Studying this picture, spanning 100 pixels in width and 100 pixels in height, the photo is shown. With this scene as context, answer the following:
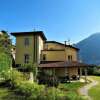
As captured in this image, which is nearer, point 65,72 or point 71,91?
point 71,91

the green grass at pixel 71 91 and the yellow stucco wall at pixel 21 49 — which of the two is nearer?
the green grass at pixel 71 91

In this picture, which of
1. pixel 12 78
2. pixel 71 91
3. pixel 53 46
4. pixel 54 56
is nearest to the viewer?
pixel 12 78

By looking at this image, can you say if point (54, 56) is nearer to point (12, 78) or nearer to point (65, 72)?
point (65, 72)

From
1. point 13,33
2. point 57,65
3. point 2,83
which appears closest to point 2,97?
point 2,83

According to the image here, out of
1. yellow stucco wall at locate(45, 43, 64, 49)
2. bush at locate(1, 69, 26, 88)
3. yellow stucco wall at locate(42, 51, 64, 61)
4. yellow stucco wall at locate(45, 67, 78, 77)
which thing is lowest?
bush at locate(1, 69, 26, 88)

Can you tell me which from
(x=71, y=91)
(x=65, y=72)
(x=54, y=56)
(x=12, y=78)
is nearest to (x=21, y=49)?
(x=54, y=56)

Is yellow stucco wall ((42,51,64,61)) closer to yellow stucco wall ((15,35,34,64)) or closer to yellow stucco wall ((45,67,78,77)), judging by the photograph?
yellow stucco wall ((15,35,34,64))

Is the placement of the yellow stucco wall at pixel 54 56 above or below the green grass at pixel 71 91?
above

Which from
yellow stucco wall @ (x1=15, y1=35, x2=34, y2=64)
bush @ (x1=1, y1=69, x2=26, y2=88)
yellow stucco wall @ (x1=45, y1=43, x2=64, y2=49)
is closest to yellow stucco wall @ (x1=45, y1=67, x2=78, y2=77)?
yellow stucco wall @ (x1=15, y1=35, x2=34, y2=64)

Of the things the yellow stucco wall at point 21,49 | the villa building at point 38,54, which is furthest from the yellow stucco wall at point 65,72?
the yellow stucco wall at point 21,49

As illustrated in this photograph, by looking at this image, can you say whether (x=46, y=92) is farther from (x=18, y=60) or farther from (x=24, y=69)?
(x=18, y=60)

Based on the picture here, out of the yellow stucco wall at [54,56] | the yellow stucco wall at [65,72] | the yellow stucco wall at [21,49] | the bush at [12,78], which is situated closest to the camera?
the bush at [12,78]

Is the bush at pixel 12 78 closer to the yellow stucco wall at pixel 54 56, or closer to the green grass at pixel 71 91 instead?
the green grass at pixel 71 91

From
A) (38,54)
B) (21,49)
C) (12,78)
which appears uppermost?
(21,49)
